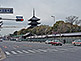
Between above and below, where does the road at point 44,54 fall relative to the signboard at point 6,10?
below

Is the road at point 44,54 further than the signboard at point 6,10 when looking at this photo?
No

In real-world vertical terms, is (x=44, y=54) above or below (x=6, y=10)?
below

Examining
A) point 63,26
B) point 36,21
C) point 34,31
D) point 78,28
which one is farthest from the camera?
point 36,21

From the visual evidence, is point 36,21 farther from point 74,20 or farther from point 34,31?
point 74,20

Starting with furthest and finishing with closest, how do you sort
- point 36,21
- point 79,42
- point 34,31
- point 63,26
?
point 36,21
point 34,31
point 63,26
point 79,42

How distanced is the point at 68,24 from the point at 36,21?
160 feet

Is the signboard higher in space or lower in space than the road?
higher

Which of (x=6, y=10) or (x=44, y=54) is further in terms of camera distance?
(x=44, y=54)

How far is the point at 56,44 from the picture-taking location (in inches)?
1709

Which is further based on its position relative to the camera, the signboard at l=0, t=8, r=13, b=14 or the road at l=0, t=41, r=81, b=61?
the signboard at l=0, t=8, r=13, b=14

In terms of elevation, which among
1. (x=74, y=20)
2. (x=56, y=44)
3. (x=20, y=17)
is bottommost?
(x=56, y=44)

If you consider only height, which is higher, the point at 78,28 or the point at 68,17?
the point at 68,17

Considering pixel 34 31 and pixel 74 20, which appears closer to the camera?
pixel 74 20

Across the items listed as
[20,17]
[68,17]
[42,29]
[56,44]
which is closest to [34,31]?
[42,29]
